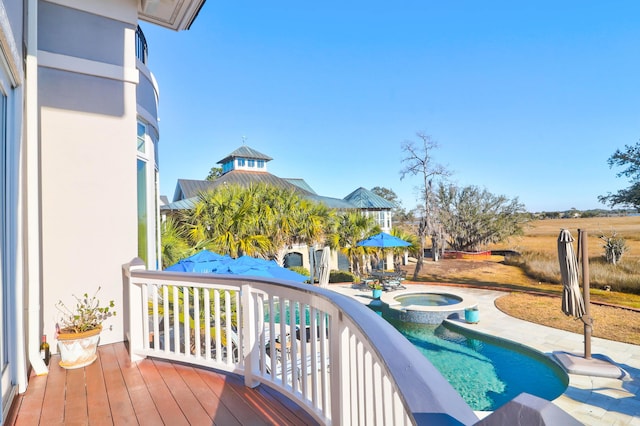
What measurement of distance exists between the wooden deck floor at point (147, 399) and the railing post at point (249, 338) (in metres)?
0.12

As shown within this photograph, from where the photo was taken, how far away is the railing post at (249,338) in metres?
2.88

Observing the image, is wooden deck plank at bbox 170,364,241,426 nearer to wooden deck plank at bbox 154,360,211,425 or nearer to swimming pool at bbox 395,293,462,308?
wooden deck plank at bbox 154,360,211,425

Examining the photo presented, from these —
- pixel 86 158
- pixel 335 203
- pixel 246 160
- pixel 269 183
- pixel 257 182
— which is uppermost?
pixel 246 160

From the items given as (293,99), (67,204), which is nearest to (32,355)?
(67,204)

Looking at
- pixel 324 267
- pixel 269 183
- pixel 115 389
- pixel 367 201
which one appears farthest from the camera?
pixel 367 201

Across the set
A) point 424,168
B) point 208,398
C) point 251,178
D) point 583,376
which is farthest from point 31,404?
point 251,178

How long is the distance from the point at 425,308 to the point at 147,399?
30.6 ft

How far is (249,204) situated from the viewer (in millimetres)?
13852

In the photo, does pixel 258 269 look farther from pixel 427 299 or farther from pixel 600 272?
pixel 600 272

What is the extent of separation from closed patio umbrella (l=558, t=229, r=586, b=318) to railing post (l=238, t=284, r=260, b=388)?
7393mm

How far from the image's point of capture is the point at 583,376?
6711 mm

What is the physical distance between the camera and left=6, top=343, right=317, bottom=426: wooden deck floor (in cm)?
255

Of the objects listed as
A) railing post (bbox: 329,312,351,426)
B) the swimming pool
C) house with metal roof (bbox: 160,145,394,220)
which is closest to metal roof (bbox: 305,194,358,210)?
house with metal roof (bbox: 160,145,394,220)

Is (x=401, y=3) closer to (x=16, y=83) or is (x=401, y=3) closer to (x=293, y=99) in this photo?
(x=293, y=99)
